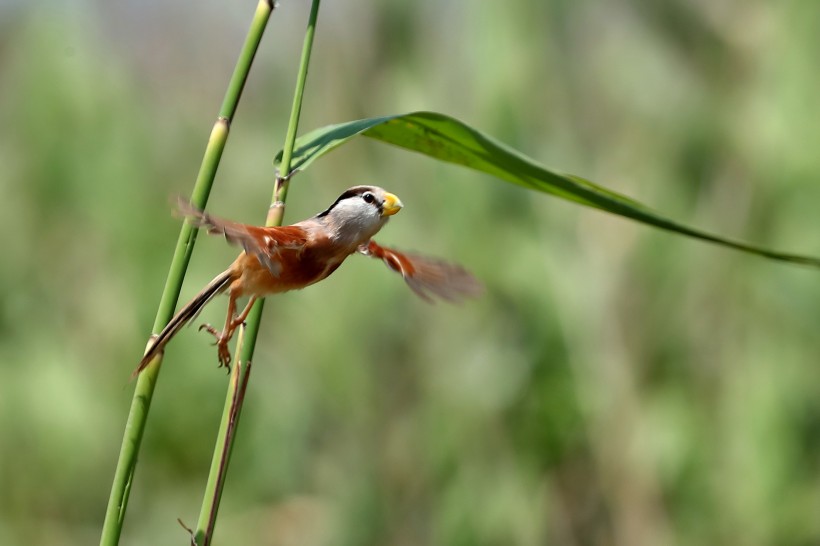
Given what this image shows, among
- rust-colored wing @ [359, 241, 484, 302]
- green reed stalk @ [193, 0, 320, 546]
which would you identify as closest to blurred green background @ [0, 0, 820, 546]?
rust-colored wing @ [359, 241, 484, 302]

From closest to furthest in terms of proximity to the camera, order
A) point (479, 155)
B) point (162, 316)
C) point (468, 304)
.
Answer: point (162, 316), point (479, 155), point (468, 304)

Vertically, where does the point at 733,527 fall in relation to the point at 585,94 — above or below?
below

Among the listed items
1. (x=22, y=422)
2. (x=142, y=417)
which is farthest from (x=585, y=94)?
(x=142, y=417)

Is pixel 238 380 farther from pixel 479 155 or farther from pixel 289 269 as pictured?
pixel 479 155

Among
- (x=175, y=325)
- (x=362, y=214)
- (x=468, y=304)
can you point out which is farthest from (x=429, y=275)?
(x=468, y=304)

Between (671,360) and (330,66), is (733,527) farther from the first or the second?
(330,66)

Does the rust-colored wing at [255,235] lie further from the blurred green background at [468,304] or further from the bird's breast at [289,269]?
the blurred green background at [468,304]
